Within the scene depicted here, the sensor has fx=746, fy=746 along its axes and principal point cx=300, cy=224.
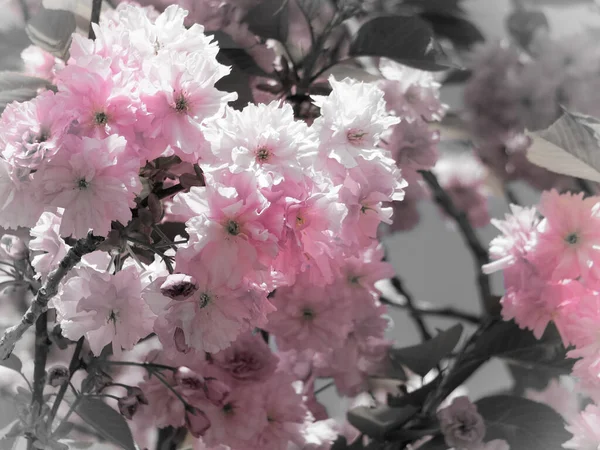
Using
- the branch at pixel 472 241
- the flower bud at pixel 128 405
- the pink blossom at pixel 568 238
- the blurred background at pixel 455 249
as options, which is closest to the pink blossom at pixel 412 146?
the pink blossom at pixel 568 238

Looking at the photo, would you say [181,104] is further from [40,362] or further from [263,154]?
[40,362]

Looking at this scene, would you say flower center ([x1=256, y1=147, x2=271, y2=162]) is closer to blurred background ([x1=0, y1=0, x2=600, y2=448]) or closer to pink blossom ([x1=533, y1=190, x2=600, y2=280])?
pink blossom ([x1=533, y1=190, x2=600, y2=280])

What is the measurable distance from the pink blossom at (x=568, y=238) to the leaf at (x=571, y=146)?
1.6 inches

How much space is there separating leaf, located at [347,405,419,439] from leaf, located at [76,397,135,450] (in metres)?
0.24

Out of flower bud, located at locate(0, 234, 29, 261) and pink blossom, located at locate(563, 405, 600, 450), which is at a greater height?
flower bud, located at locate(0, 234, 29, 261)

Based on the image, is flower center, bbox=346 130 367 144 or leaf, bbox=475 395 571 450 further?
leaf, bbox=475 395 571 450

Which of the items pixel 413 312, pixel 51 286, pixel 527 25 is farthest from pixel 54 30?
pixel 527 25

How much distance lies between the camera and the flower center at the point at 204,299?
0.45m

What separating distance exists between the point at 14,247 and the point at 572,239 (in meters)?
0.44

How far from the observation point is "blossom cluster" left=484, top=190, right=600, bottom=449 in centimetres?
59

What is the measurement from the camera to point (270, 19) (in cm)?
75

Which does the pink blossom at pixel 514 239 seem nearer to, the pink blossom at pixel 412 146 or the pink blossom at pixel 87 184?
the pink blossom at pixel 412 146

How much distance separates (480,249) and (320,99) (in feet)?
2.17

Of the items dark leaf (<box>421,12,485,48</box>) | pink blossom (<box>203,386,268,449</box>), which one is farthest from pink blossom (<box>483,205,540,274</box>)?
dark leaf (<box>421,12,485,48</box>)
